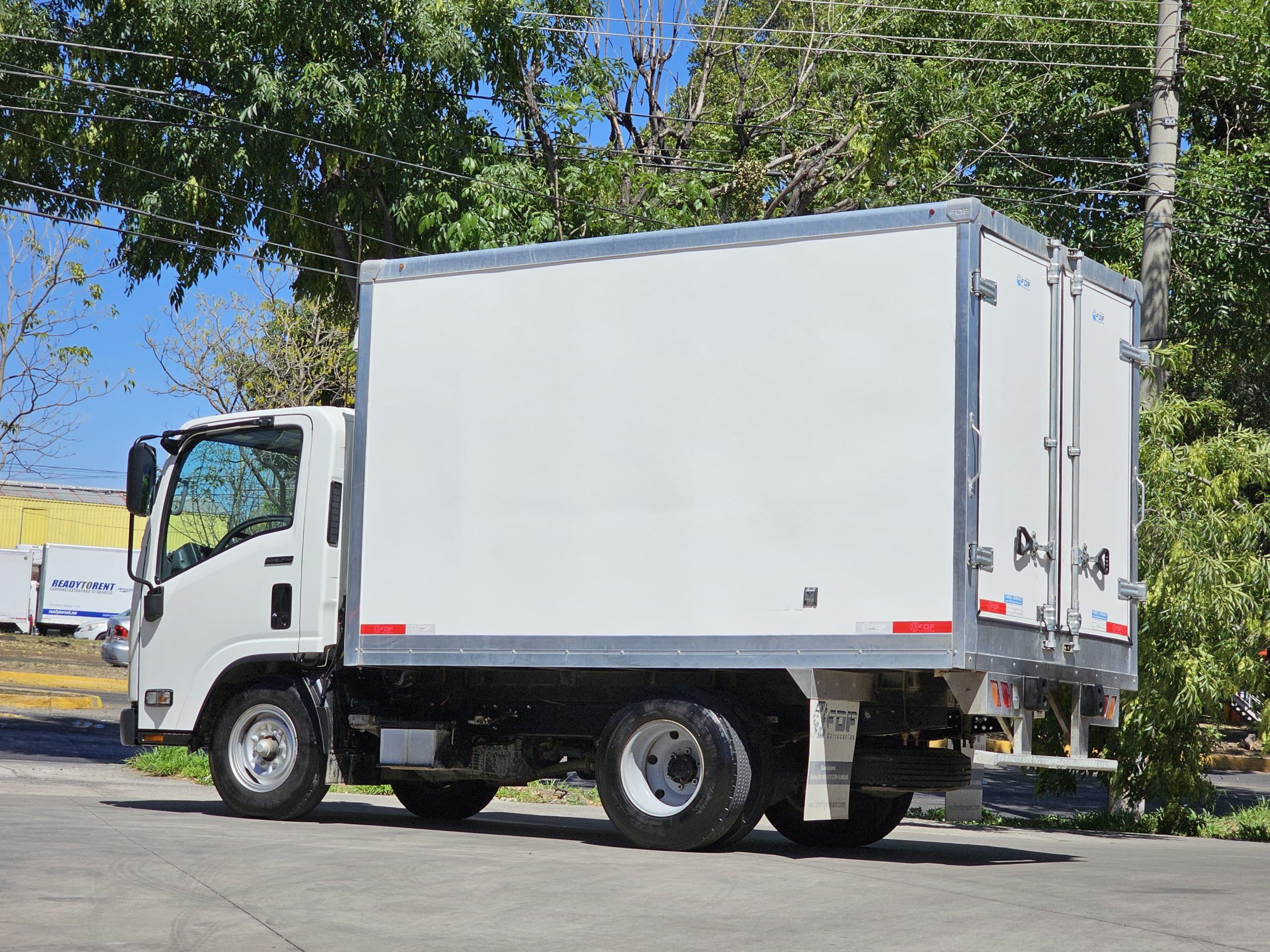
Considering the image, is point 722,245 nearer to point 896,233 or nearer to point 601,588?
point 896,233

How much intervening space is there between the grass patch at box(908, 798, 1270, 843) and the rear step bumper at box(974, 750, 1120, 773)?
5.36 m

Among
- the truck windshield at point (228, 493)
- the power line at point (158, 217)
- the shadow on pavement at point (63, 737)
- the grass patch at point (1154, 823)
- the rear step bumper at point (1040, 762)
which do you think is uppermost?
the power line at point (158, 217)

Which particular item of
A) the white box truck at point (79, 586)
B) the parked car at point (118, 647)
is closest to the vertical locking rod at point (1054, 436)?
the parked car at point (118, 647)

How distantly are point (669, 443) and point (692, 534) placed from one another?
573mm

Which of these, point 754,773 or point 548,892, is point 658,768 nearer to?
point 754,773

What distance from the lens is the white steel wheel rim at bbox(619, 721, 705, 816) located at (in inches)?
365

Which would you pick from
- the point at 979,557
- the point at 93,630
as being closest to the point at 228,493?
the point at 979,557

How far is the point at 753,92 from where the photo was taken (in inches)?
949

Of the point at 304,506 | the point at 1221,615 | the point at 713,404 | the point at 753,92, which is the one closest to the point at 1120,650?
the point at 713,404

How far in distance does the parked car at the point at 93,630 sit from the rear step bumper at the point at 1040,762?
133 ft

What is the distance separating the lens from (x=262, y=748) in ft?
35.3

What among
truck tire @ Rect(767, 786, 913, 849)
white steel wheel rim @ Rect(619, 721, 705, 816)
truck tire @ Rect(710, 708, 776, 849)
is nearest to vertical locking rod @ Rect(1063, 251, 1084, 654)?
truck tire @ Rect(767, 786, 913, 849)

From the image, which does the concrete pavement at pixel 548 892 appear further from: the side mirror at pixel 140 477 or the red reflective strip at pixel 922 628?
the side mirror at pixel 140 477

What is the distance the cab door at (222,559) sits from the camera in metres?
10.6
